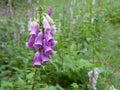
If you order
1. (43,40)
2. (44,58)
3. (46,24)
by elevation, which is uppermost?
(46,24)

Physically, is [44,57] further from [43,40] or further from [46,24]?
[46,24]

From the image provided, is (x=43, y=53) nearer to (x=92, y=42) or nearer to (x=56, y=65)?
(x=56, y=65)

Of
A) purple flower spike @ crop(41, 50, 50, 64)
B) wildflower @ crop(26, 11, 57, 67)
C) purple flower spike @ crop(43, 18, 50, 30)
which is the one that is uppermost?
purple flower spike @ crop(43, 18, 50, 30)

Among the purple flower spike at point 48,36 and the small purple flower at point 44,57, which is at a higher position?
the purple flower spike at point 48,36

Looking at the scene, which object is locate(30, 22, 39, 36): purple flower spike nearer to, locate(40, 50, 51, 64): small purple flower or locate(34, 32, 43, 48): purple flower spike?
locate(34, 32, 43, 48): purple flower spike

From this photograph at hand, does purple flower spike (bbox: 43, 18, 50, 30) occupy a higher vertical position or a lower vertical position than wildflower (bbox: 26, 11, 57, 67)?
higher

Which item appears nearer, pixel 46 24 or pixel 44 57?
pixel 46 24

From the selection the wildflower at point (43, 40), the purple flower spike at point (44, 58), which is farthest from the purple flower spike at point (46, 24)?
the purple flower spike at point (44, 58)

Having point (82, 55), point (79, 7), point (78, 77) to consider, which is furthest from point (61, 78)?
point (79, 7)

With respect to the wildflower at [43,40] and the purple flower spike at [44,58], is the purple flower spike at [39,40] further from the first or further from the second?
the purple flower spike at [44,58]

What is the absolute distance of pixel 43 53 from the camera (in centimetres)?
243

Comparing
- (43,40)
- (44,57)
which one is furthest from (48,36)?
(44,57)

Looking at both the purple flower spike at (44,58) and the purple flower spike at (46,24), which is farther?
the purple flower spike at (44,58)

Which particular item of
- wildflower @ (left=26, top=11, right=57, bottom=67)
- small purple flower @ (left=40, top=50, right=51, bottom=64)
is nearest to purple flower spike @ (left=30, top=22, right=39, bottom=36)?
wildflower @ (left=26, top=11, right=57, bottom=67)
